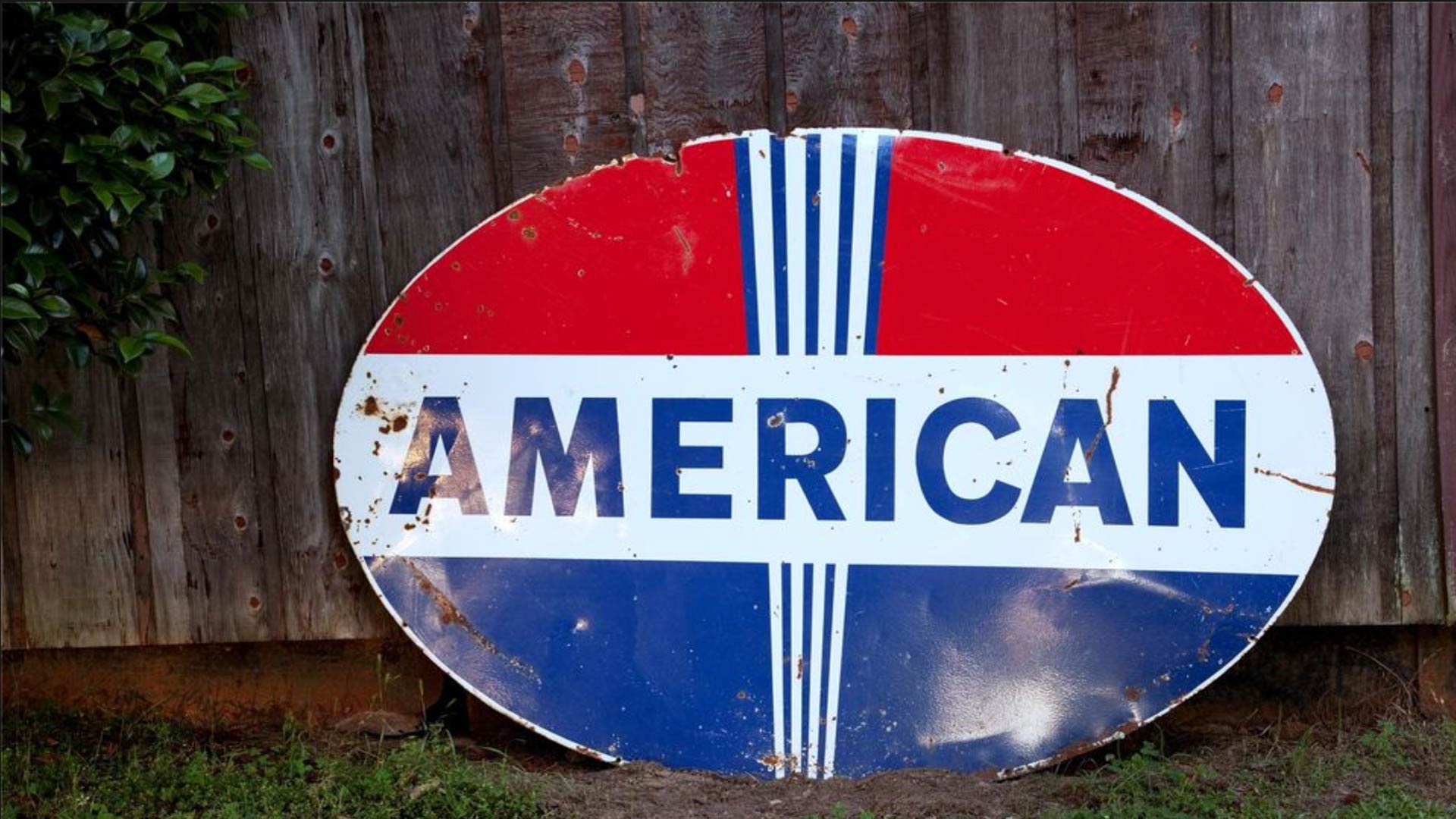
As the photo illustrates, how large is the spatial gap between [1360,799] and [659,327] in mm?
1598

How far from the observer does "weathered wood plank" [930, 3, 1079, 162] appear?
7.80 ft

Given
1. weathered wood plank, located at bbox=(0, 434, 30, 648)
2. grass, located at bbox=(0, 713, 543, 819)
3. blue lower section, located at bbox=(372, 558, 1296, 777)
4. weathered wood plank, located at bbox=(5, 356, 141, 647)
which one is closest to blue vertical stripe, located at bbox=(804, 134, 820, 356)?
blue lower section, located at bbox=(372, 558, 1296, 777)

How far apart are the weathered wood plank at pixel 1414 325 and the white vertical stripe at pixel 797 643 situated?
122 centimetres

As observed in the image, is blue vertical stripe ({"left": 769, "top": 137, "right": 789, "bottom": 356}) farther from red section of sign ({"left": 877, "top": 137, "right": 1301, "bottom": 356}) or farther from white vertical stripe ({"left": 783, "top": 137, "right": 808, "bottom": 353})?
red section of sign ({"left": 877, "top": 137, "right": 1301, "bottom": 356})

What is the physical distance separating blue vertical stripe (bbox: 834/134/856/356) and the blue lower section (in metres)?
0.48

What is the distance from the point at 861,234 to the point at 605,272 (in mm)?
532

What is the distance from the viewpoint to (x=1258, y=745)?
244 cm

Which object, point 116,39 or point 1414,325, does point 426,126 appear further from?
point 1414,325

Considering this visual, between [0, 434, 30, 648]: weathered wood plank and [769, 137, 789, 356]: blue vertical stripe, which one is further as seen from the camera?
[0, 434, 30, 648]: weathered wood plank

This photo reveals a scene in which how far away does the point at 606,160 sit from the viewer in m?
2.50

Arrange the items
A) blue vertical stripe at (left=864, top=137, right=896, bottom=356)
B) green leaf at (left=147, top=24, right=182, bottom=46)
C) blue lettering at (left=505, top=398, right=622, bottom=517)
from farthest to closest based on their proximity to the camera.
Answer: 1. blue lettering at (left=505, top=398, right=622, bottom=517)
2. blue vertical stripe at (left=864, top=137, right=896, bottom=356)
3. green leaf at (left=147, top=24, right=182, bottom=46)

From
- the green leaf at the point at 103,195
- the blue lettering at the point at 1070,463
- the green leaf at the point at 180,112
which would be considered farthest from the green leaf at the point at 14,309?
the blue lettering at the point at 1070,463

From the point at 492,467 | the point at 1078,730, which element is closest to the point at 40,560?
the point at 492,467

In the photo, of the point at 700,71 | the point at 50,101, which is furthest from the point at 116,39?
the point at 700,71
